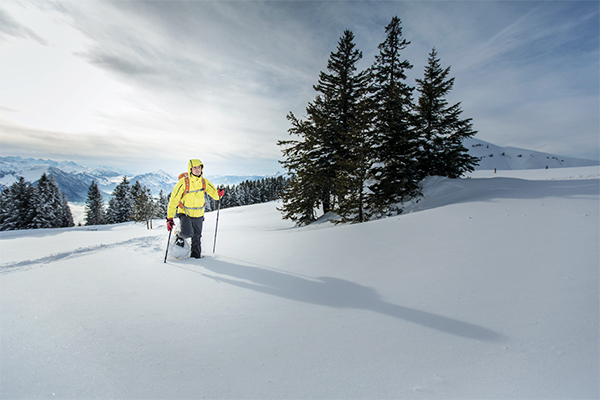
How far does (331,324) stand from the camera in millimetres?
2287

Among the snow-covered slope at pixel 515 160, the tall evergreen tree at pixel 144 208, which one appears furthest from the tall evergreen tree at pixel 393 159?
the snow-covered slope at pixel 515 160

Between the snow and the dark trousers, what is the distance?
2.51ft

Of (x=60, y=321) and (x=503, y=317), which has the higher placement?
(x=503, y=317)

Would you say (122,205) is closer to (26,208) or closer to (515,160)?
(26,208)

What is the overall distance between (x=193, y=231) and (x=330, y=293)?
3.63 meters

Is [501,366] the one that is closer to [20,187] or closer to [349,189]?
[349,189]

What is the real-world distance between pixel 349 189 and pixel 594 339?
28.3ft

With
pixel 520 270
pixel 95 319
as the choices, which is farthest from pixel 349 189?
pixel 95 319

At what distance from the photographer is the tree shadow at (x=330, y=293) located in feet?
6.87

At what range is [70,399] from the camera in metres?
1.48

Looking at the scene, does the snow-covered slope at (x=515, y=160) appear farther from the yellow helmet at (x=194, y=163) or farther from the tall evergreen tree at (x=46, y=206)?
the tall evergreen tree at (x=46, y=206)

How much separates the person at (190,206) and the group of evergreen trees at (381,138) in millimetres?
6448

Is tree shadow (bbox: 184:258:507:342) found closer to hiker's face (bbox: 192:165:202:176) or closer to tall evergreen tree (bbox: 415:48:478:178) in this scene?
hiker's face (bbox: 192:165:202:176)

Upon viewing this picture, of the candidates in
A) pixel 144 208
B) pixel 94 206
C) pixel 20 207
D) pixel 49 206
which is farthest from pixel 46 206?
pixel 144 208
